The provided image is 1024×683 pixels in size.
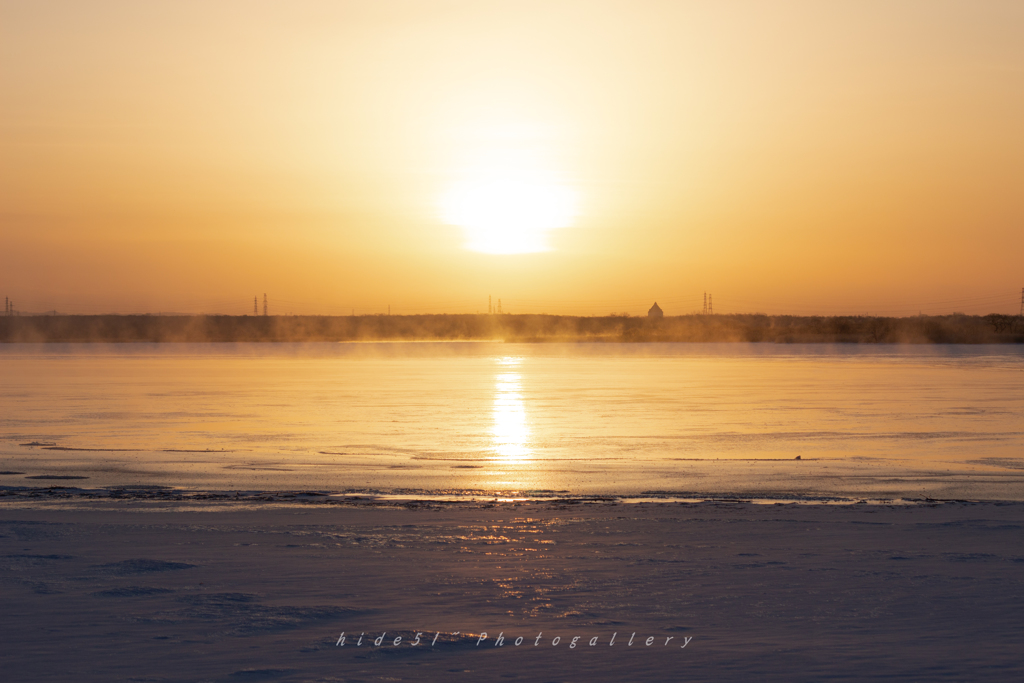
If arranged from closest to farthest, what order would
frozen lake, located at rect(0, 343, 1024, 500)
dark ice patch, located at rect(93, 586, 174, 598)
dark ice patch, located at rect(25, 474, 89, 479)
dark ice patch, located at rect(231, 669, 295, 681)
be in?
dark ice patch, located at rect(231, 669, 295, 681) → dark ice patch, located at rect(93, 586, 174, 598) → frozen lake, located at rect(0, 343, 1024, 500) → dark ice patch, located at rect(25, 474, 89, 479)

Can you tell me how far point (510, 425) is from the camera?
2181cm

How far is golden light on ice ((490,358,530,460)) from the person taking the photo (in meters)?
17.3

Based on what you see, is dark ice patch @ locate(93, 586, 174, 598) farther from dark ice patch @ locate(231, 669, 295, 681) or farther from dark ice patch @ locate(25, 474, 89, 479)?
dark ice patch @ locate(25, 474, 89, 479)

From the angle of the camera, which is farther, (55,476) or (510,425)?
(510,425)

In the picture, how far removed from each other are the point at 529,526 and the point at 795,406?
59.6 ft

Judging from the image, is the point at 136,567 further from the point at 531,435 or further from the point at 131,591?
the point at 531,435

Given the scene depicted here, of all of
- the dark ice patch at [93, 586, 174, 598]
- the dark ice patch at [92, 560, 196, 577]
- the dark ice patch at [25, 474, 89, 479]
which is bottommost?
the dark ice patch at [25, 474, 89, 479]

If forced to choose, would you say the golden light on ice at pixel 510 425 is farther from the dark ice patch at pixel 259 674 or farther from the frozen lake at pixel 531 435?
the dark ice patch at pixel 259 674

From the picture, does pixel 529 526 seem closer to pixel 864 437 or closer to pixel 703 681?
pixel 703 681

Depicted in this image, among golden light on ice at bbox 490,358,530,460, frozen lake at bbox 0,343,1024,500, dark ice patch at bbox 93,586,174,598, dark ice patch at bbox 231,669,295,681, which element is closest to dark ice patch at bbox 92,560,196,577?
dark ice patch at bbox 93,586,174,598

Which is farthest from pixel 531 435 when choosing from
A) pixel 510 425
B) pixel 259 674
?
pixel 259 674

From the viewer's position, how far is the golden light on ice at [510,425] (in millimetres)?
17281

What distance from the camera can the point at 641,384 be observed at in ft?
117

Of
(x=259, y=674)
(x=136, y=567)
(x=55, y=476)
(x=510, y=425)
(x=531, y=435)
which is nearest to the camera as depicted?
(x=259, y=674)
